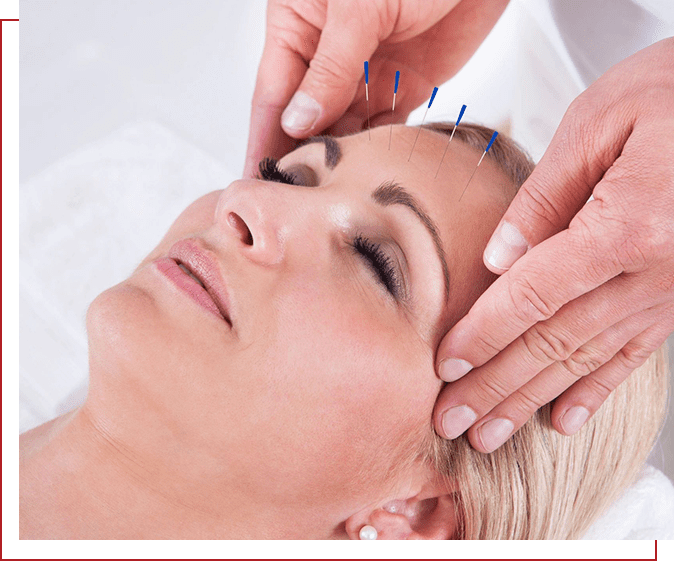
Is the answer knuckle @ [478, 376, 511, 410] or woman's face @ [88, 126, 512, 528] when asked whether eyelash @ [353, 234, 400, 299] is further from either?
knuckle @ [478, 376, 511, 410]

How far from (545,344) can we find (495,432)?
229 mm

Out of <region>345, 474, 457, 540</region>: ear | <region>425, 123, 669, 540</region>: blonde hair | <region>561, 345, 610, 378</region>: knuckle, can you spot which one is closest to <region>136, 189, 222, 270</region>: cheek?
<region>425, 123, 669, 540</region>: blonde hair

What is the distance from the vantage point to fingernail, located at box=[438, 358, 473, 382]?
1.19m

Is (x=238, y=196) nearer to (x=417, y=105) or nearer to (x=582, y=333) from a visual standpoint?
(x=582, y=333)

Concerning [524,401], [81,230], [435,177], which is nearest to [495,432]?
[524,401]

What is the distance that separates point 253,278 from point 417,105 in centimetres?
118

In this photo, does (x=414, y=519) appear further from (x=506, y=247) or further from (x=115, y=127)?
(x=115, y=127)

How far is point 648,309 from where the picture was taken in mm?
1164

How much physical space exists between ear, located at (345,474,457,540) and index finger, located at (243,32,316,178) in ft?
3.43

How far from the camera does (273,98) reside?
6.00 ft

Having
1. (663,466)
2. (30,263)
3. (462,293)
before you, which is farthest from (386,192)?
(30,263)

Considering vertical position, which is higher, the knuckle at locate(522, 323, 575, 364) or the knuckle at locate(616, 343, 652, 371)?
the knuckle at locate(522, 323, 575, 364)

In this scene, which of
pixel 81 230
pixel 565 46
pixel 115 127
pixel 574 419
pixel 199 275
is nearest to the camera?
pixel 199 275

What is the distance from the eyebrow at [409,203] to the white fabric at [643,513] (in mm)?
993
